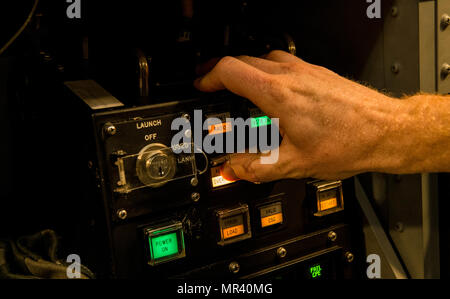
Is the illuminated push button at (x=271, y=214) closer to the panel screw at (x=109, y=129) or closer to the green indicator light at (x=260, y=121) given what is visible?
the green indicator light at (x=260, y=121)

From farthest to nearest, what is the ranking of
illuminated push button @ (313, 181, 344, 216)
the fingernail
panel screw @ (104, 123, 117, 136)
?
illuminated push button @ (313, 181, 344, 216) < the fingernail < panel screw @ (104, 123, 117, 136)

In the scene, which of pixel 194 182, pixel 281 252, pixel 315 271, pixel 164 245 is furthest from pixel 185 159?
pixel 315 271

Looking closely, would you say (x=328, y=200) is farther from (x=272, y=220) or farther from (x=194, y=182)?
(x=194, y=182)

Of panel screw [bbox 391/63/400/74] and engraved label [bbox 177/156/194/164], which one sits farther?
panel screw [bbox 391/63/400/74]

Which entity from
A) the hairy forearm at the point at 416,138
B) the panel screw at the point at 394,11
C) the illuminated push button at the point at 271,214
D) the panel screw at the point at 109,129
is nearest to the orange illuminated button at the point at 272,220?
the illuminated push button at the point at 271,214

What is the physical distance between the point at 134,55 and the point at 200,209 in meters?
0.29

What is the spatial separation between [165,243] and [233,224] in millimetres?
133

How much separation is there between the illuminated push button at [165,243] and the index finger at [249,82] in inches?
9.6

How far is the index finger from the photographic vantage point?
0.74 meters

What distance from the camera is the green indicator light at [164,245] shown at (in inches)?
30.5

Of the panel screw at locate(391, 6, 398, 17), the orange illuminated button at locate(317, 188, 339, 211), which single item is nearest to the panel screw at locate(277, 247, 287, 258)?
the orange illuminated button at locate(317, 188, 339, 211)

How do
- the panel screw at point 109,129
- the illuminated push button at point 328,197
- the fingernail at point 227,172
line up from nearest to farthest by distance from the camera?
the panel screw at point 109,129
the fingernail at point 227,172
the illuminated push button at point 328,197

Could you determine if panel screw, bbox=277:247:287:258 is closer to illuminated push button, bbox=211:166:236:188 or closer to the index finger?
illuminated push button, bbox=211:166:236:188
